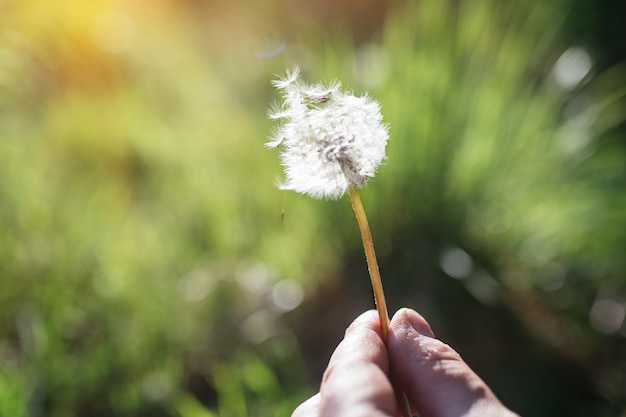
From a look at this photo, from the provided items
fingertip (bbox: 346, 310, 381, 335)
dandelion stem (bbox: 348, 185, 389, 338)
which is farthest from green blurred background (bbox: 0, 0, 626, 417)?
dandelion stem (bbox: 348, 185, 389, 338)

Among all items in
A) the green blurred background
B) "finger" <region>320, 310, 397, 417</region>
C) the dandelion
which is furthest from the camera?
the green blurred background

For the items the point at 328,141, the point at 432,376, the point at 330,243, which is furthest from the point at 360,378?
the point at 330,243

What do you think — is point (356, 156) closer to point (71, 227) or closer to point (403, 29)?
point (71, 227)

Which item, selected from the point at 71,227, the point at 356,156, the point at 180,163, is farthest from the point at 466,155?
the point at 356,156

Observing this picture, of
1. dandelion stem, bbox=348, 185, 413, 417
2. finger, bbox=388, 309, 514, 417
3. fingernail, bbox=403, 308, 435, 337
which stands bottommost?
finger, bbox=388, 309, 514, 417

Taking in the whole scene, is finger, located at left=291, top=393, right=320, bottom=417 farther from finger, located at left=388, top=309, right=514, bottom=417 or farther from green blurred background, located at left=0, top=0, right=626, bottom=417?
green blurred background, located at left=0, top=0, right=626, bottom=417

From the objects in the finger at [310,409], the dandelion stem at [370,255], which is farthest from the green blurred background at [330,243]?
the dandelion stem at [370,255]
